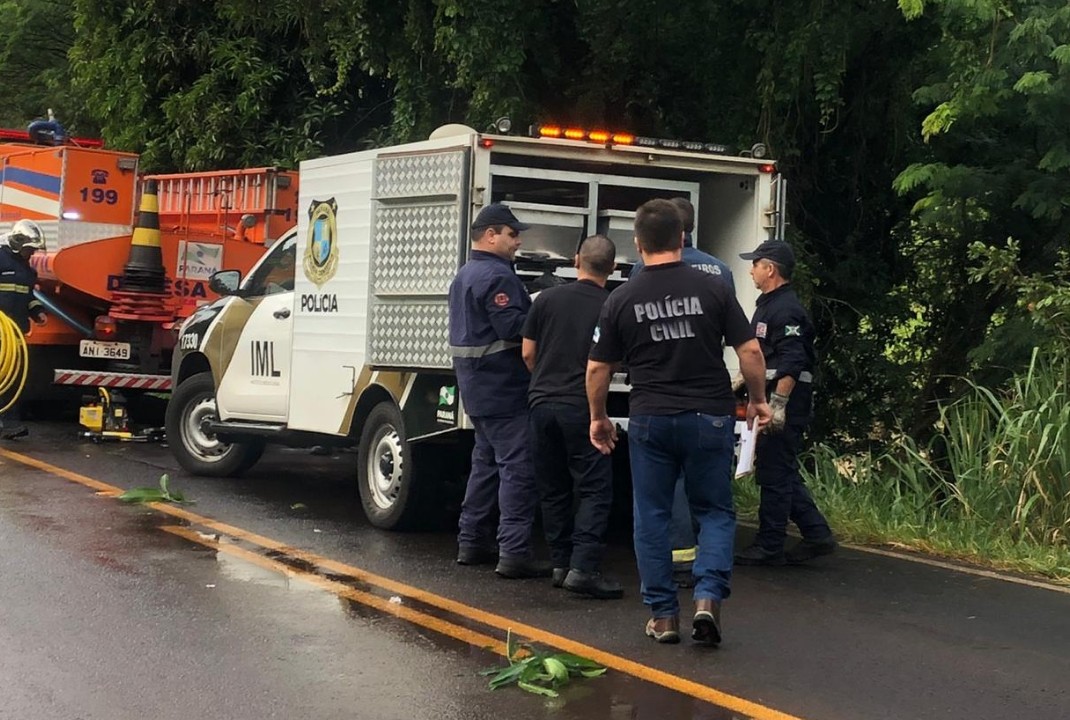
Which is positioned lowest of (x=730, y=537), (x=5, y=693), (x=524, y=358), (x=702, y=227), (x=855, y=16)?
(x=5, y=693)

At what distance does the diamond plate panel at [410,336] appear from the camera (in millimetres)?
8555

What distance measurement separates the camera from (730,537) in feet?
20.4

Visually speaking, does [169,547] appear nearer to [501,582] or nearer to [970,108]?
[501,582]

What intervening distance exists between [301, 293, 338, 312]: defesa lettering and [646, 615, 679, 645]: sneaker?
4.08 meters

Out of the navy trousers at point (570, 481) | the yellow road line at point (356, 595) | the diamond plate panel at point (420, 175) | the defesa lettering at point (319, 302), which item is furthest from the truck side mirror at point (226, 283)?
the navy trousers at point (570, 481)

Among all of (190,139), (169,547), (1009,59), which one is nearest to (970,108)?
(1009,59)

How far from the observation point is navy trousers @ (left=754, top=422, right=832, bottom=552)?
8133 mm

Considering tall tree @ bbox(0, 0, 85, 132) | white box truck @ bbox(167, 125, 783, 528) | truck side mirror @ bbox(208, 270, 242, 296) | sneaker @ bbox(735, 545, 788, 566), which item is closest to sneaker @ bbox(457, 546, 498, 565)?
white box truck @ bbox(167, 125, 783, 528)

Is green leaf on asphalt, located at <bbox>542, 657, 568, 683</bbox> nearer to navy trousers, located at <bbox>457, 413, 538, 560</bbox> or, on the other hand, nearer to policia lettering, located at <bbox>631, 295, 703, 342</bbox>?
policia lettering, located at <bbox>631, 295, 703, 342</bbox>

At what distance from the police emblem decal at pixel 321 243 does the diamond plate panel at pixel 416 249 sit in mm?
635

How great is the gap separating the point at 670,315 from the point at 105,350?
29.9 ft

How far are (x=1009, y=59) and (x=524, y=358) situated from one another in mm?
4939

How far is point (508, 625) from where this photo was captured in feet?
21.5

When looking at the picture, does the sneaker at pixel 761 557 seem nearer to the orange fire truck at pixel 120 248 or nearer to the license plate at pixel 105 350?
the orange fire truck at pixel 120 248
